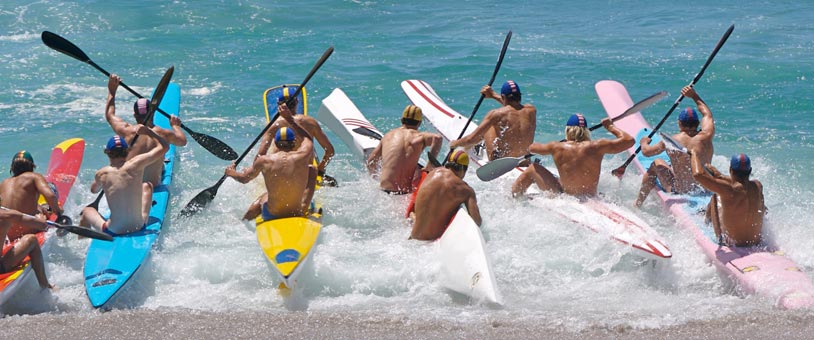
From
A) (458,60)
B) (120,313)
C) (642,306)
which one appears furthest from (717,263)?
(458,60)

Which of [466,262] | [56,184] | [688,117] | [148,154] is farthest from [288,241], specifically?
[688,117]

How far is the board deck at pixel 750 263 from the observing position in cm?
655

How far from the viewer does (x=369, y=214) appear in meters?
8.62

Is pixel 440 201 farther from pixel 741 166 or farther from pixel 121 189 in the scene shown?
pixel 121 189

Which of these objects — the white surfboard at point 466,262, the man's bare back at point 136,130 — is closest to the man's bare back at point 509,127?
the white surfboard at point 466,262

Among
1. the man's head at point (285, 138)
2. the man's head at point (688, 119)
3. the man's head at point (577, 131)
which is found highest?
the man's head at point (688, 119)

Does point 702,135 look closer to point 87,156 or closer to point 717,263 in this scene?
point 717,263

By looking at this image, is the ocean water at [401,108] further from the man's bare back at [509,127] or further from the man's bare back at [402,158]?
the man's bare back at [509,127]

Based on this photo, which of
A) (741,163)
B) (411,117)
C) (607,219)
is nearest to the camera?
(741,163)

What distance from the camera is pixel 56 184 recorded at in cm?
898

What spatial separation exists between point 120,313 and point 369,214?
2817mm

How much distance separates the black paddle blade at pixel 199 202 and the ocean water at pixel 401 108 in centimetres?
16

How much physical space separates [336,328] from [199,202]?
3.19 meters

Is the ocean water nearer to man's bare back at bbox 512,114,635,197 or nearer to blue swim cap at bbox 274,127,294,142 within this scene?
man's bare back at bbox 512,114,635,197
